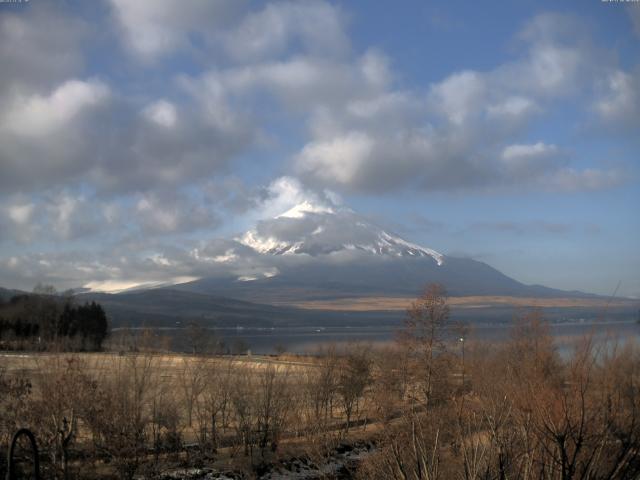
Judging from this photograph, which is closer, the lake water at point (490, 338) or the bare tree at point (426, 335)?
the lake water at point (490, 338)

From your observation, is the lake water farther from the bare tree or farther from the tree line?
the tree line

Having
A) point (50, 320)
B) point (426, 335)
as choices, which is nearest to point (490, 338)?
point (426, 335)

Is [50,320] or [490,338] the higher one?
[50,320]

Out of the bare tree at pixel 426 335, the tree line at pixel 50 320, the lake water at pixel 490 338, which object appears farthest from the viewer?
the tree line at pixel 50 320

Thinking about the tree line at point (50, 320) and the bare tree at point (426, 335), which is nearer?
the bare tree at point (426, 335)

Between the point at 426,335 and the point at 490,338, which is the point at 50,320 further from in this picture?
the point at 426,335

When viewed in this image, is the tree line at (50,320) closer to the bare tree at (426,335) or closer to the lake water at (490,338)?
the lake water at (490,338)

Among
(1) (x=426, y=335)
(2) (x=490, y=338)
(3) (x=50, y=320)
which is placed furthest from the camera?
(3) (x=50, y=320)

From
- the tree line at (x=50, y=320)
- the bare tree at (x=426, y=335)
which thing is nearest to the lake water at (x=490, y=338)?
the bare tree at (x=426, y=335)

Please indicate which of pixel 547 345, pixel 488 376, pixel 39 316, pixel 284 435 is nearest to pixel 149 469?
pixel 284 435

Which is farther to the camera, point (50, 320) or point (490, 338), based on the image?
point (50, 320)

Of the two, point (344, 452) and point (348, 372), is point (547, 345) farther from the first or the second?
point (344, 452)

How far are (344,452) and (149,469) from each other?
11066mm

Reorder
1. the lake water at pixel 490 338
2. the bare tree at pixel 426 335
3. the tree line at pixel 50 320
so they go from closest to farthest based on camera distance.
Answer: the lake water at pixel 490 338
the bare tree at pixel 426 335
the tree line at pixel 50 320
